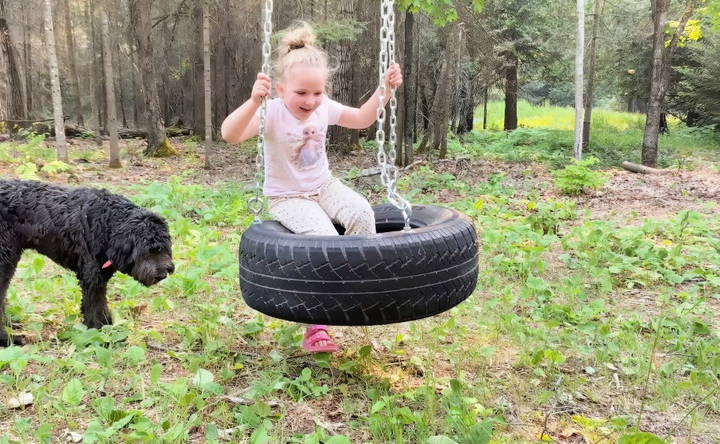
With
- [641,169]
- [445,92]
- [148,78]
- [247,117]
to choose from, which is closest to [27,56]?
[148,78]

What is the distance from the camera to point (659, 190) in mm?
10141

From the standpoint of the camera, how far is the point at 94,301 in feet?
11.7

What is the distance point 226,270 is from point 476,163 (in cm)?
994

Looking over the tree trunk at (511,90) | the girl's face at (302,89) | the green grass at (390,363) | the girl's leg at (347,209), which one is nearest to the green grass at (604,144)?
the tree trunk at (511,90)

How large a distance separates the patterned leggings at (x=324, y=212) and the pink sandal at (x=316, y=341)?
2.10 feet

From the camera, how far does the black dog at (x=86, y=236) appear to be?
11.1 ft

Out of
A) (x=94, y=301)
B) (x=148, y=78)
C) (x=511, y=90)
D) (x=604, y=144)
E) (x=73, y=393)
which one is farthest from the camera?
(x=511, y=90)

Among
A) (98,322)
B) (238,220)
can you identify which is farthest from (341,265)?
(238,220)

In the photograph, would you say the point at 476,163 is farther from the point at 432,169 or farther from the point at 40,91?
the point at 40,91

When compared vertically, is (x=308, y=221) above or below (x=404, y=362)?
above

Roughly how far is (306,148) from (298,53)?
0.57m

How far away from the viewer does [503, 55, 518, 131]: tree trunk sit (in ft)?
68.8

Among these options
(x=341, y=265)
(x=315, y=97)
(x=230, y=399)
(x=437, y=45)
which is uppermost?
(x=437, y=45)

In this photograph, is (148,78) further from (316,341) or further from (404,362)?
(404,362)
